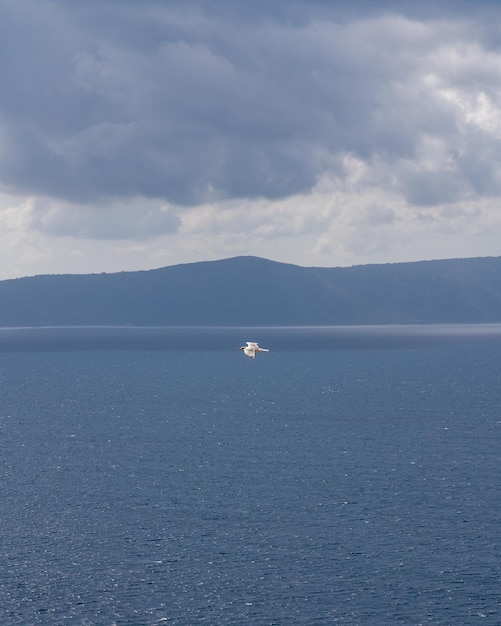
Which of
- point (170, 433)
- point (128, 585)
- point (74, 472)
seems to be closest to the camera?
point (128, 585)

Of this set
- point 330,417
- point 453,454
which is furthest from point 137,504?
point 330,417

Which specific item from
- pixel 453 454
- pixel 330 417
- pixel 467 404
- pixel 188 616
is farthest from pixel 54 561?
pixel 467 404

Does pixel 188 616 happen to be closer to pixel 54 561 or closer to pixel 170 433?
pixel 54 561

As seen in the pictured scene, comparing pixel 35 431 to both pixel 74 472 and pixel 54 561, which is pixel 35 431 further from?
pixel 54 561

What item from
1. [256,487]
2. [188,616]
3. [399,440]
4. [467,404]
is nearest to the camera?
[188,616]

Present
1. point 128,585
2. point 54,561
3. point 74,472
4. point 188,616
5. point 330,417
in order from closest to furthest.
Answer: point 188,616 → point 128,585 → point 54,561 → point 74,472 → point 330,417

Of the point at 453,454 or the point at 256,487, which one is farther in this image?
the point at 453,454

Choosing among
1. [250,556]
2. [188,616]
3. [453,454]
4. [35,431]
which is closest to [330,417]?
[453,454]

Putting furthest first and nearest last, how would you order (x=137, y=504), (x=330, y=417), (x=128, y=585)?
(x=330, y=417)
(x=137, y=504)
(x=128, y=585)

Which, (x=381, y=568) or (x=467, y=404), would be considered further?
(x=467, y=404)
